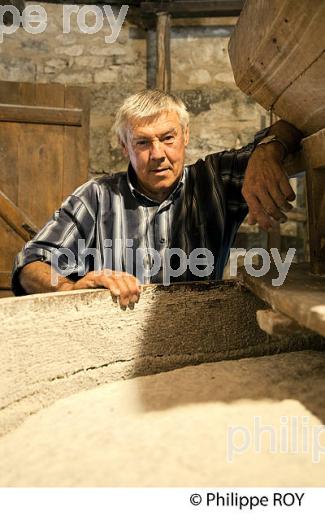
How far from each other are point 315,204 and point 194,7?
3254mm

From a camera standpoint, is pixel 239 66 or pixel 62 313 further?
pixel 239 66

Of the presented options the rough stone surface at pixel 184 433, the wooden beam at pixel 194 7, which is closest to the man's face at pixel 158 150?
the rough stone surface at pixel 184 433

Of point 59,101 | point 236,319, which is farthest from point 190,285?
point 59,101

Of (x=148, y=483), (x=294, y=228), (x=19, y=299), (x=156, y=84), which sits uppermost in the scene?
(x=156, y=84)

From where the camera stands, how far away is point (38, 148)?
342 centimetres

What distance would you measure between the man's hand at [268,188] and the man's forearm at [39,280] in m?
0.64

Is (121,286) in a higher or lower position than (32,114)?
lower

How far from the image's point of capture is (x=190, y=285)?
1379mm

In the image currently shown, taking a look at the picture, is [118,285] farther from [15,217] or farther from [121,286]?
[15,217]

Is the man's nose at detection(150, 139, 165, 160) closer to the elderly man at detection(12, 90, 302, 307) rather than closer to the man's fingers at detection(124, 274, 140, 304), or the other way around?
the elderly man at detection(12, 90, 302, 307)

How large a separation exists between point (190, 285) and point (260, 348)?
1.07 feet

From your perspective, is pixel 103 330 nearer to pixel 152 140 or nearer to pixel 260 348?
pixel 260 348

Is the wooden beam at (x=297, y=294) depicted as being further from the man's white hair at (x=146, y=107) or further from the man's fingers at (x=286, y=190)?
the man's white hair at (x=146, y=107)

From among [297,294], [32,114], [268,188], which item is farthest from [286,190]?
[32,114]
